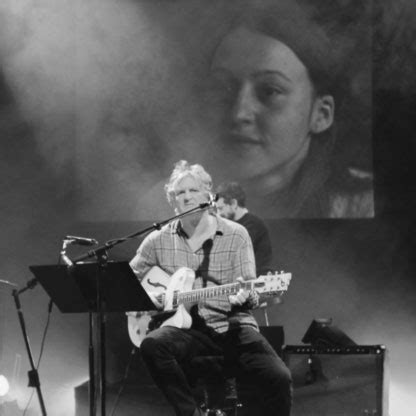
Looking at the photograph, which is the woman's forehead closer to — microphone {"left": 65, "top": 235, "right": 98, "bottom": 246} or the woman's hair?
the woman's hair

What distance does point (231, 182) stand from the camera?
714 centimetres

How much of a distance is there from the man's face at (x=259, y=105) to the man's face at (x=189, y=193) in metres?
2.32

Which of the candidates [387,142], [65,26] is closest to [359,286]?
[387,142]

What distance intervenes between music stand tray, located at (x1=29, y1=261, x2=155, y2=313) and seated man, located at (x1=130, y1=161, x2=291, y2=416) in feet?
1.19

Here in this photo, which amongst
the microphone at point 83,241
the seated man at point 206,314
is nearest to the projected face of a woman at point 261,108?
the seated man at point 206,314

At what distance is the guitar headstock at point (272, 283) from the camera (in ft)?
15.3

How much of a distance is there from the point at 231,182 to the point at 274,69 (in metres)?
1.20

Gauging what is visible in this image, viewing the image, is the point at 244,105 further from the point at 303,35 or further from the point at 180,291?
the point at 180,291

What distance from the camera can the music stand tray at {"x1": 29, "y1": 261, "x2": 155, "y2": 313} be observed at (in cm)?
442

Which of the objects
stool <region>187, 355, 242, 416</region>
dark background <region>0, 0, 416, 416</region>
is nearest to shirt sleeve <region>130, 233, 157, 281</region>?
stool <region>187, 355, 242, 416</region>

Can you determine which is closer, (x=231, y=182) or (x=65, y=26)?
(x=231, y=182)

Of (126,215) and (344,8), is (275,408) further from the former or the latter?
(344,8)

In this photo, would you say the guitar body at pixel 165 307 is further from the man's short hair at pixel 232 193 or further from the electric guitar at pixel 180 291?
the man's short hair at pixel 232 193

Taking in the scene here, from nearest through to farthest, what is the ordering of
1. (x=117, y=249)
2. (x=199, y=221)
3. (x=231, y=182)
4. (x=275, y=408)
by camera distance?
(x=275, y=408) < (x=199, y=221) < (x=231, y=182) < (x=117, y=249)
